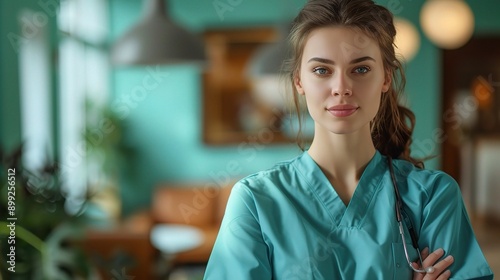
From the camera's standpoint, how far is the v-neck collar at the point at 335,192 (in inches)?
26.5

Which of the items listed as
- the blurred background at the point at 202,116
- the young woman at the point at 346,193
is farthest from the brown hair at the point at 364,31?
the blurred background at the point at 202,116

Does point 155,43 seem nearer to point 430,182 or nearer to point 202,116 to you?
point 430,182

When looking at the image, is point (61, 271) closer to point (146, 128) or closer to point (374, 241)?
point (374, 241)

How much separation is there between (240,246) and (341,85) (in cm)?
19

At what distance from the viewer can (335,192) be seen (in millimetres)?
687

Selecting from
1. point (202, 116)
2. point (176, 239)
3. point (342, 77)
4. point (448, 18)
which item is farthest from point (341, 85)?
point (202, 116)

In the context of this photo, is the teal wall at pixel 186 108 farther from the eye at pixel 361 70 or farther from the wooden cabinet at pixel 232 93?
the eye at pixel 361 70

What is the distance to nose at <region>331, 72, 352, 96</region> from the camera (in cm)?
59

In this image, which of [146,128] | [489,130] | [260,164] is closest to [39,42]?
[146,128]

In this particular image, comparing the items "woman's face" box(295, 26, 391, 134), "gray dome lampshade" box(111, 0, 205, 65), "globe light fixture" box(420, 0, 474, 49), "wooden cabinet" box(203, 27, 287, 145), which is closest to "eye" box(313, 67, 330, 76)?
"woman's face" box(295, 26, 391, 134)

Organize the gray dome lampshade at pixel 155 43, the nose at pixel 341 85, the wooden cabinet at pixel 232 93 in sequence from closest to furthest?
the nose at pixel 341 85 → the gray dome lampshade at pixel 155 43 → the wooden cabinet at pixel 232 93

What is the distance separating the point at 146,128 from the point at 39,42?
1868 mm

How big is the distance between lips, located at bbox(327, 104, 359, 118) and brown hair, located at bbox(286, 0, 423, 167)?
6cm

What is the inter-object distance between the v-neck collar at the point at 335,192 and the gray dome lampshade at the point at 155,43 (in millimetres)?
1453
